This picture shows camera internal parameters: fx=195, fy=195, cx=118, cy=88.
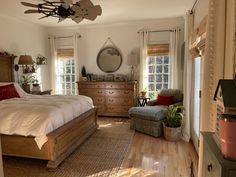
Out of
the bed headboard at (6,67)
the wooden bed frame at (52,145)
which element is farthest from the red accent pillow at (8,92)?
the wooden bed frame at (52,145)

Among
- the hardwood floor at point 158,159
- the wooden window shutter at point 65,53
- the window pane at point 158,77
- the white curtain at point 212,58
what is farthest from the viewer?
the wooden window shutter at point 65,53

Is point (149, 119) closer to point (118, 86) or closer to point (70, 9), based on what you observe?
point (118, 86)

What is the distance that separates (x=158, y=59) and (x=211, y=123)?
12.9 ft

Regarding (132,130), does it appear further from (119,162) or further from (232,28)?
(232,28)

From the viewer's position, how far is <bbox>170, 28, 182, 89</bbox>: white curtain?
5.08 meters

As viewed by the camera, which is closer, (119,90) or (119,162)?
(119,162)

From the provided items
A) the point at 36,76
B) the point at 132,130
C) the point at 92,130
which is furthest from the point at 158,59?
the point at 36,76

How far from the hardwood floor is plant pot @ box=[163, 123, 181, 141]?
0.10m

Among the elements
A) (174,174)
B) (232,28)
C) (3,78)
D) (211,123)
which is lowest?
(174,174)

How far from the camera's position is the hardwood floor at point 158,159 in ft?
8.72

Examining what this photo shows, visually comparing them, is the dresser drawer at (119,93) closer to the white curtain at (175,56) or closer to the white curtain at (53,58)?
the white curtain at (175,56)

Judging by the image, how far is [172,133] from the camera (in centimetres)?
372

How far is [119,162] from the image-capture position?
2945 millimetres

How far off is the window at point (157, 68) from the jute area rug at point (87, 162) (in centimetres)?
201
